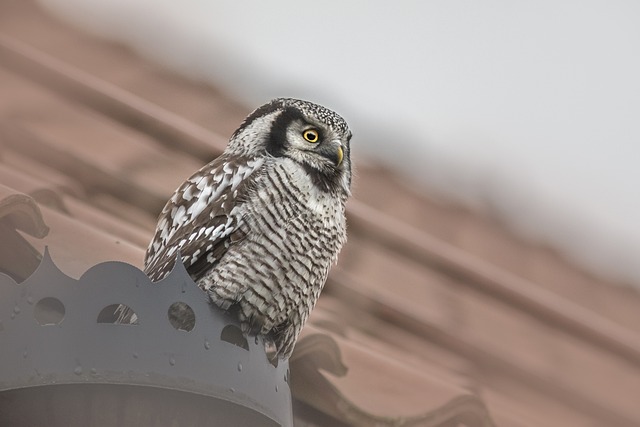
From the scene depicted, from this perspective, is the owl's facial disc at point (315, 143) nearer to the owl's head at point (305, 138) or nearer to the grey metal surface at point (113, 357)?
the owl's head at point (305, 138)

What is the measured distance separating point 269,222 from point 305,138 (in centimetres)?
27

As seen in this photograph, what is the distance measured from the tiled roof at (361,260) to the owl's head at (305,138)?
38 cm

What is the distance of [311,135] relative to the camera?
212cm

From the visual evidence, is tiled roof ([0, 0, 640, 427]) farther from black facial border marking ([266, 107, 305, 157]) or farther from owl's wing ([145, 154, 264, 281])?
black facial border marking ([266, 107, 305, 157])

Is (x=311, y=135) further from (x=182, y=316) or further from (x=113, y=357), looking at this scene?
(x=113, y=357)

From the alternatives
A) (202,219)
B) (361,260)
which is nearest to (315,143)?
(202,219)

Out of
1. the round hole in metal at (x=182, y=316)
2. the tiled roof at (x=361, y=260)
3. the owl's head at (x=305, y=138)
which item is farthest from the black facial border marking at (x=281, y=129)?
the round hole in metal at (x=182, y=316)

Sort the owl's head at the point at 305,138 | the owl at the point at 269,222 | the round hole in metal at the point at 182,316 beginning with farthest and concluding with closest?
the owl's head at the point at 305,138
the owl at the point at 269,222
the round hole in metal at the point at 182,316

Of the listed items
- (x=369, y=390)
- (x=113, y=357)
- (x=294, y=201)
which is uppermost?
(x=294, y=201)

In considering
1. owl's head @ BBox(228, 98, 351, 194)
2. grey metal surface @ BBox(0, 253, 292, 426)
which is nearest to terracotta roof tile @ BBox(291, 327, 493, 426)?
owl's head @ BBox(228, 98, 351, 194)

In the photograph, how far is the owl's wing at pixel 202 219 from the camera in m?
1.87

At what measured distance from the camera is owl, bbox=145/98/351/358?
6.09 feet

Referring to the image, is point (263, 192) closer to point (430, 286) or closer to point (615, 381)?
point (430, 286)

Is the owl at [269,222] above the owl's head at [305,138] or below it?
below
